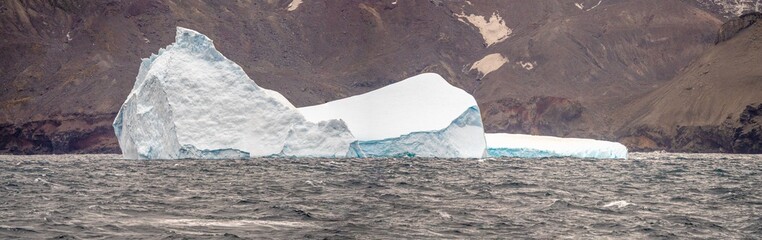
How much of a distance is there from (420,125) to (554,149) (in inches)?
756

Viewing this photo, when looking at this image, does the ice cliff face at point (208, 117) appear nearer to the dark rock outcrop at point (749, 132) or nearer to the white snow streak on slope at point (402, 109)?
the white snow streak on slope at point (402, 109)

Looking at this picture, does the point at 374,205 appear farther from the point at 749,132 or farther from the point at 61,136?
the point at 61,136

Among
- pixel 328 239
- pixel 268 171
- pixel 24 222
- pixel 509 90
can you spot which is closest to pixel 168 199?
pixel 24 222

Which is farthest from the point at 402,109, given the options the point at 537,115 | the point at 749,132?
the point at 537,115

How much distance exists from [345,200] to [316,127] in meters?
33.6

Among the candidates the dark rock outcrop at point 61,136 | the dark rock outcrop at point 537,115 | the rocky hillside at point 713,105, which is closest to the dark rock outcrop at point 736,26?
the rocky hillside at point 713,105

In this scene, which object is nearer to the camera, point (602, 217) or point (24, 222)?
point (24, 222)

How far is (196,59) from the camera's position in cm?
7169

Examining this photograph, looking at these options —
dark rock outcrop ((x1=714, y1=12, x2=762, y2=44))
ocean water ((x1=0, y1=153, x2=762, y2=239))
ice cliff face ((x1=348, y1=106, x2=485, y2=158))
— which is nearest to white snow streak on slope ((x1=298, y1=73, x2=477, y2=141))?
ice cliff face ((x1=348, y1=106, x2=485, y2=158))

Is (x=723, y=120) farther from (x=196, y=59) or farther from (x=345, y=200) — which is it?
(x=345, y=200)

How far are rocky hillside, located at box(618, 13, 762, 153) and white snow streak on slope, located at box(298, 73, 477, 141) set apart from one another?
248 feet

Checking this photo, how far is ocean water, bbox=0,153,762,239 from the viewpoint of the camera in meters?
28.8

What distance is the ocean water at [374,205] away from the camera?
28.8 meters

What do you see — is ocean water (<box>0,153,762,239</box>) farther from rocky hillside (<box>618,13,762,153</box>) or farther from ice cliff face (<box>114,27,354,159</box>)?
rocky hillside (<box>618,13,762,153</box>)
